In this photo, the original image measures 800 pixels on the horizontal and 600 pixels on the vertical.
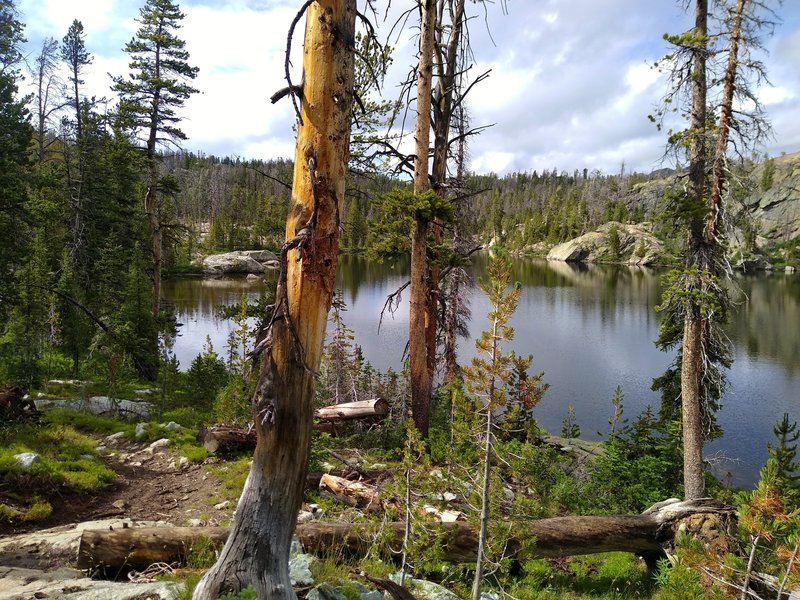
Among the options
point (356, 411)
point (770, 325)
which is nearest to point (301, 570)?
point (356, 411)

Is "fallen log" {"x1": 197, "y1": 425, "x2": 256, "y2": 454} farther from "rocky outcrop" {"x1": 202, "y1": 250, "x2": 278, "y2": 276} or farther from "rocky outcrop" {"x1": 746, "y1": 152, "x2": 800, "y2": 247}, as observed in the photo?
"rocky outcrop" {"x1": 746, "y1": 152, "x2": 800, "y2": 247}

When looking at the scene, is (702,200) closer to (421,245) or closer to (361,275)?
(421,245)

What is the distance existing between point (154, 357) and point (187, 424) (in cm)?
521

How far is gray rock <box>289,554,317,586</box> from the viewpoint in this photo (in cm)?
404

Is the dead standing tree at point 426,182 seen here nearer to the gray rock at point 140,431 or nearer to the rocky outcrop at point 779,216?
the gray rock at point 140,431

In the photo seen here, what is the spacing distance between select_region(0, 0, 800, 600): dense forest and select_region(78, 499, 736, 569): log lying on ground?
43 millimetres

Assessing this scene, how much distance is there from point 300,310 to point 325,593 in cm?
229

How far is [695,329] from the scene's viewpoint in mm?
10102

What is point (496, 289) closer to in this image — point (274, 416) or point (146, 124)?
point (274, 416)

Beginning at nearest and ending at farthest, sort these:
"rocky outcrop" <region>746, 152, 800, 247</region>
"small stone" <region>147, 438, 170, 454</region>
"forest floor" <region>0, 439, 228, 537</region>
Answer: "forest floor" <region>0, 439, 228, 537</region> < "small stone" <region>147, 438, 170, 454</region> < "rocky outcrop" <region>746, 152, 800, 247</region>

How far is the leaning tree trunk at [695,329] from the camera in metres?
9.80

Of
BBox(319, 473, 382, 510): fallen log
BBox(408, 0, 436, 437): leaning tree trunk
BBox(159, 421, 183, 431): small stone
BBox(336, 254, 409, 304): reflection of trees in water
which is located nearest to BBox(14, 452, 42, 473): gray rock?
BBox(159, 421, 183, 431): small stone

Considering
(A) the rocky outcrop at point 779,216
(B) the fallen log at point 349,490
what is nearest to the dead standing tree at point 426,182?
(B) the fallen log at point 349,490

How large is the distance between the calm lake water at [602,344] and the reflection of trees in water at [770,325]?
85 millimetres
